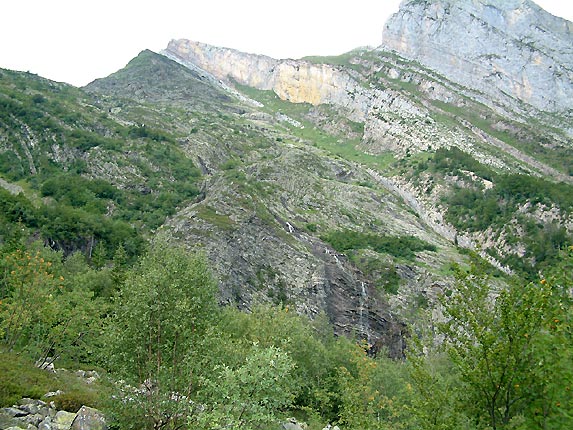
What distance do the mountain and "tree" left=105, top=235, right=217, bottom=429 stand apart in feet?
25.4

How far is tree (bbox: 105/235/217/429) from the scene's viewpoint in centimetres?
1450

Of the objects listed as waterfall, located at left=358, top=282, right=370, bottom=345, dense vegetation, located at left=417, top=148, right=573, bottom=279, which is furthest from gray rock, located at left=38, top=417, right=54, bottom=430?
dense vegetation, located at left=417, top=148, right=573, bottom=279

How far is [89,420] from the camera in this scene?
16.6m

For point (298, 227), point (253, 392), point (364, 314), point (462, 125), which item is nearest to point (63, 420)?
point (253, 392)

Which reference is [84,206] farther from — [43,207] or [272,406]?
[272,406]

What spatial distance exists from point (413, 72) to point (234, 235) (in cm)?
12725

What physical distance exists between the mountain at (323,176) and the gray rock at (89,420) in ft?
38.8

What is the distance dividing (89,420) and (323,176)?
9418 cm

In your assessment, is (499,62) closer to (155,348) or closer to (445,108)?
(445,108)

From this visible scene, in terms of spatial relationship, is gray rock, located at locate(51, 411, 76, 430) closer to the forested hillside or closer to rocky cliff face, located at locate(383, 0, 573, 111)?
the forested hillside

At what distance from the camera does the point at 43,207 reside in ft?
227

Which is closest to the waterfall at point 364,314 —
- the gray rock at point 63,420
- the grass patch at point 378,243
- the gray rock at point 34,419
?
the grass patch at point 378,243

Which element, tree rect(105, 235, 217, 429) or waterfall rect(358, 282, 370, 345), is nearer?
tree rect(105, 235, 217, 429)

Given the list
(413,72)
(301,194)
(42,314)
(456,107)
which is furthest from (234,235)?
(413,72)
